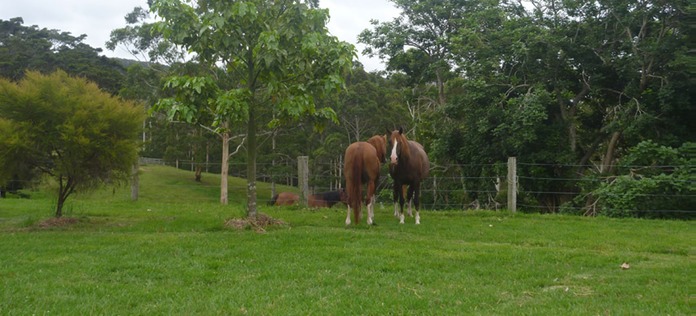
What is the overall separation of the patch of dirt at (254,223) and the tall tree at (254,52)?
0.60ft

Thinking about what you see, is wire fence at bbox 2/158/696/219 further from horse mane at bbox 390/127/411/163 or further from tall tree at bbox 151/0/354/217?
tall tree at bbox 151/0/354/217

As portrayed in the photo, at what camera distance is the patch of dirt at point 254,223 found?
8977 millimetres

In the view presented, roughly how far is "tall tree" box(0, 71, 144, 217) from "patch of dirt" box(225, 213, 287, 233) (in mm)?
2444

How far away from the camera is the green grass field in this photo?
165 inches

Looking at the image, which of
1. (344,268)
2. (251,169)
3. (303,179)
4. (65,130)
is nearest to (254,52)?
(251,169)

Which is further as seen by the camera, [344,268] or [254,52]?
[254,52]

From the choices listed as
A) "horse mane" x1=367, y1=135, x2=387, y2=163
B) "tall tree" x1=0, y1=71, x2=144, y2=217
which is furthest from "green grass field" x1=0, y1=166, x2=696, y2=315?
"horse mane" x1=367, y1=135, x2=387, y2=163

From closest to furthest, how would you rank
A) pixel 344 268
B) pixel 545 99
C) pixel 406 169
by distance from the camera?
pixel 344 268 → pixel 406 169 → pixel 545 99

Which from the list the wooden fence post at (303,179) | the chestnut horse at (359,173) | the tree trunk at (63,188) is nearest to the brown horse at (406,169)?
the chestnut horse at (359,173)

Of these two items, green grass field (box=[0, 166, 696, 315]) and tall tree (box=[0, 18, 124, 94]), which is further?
tall tree (box=[0, 18, 124, 94])

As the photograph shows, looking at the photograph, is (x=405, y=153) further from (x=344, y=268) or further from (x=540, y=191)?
(x=540, y=191)

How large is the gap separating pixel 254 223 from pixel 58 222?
3.83 metres

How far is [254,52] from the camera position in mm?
8883

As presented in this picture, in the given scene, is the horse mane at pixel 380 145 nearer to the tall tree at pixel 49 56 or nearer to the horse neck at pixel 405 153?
the horse neck at pixel 405 153
